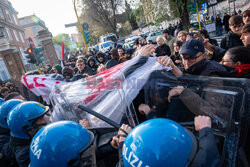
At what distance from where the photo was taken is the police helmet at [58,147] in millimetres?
1339

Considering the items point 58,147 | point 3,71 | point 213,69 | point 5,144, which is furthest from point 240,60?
point 3,71

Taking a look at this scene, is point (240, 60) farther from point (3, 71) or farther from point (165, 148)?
point (3, 71)

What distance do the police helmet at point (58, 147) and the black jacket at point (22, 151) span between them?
0.48m

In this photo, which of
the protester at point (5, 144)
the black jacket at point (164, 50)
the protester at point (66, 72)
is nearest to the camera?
the protester at point (5, 144)

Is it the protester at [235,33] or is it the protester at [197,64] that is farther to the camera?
the protester at [235,33]

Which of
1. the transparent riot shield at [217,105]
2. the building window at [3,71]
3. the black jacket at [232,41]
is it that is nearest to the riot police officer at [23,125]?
the transparent riot shield at [217,105]

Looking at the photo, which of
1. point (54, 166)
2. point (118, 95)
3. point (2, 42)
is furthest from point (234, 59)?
point (2, 42)

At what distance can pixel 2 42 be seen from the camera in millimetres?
18953

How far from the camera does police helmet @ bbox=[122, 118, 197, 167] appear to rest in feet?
3.29

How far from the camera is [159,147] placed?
1010 millimetres

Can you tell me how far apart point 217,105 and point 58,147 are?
4.30ft

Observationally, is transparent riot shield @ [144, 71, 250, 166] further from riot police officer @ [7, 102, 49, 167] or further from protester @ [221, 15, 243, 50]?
protester @ [221, 15, 243, 50]

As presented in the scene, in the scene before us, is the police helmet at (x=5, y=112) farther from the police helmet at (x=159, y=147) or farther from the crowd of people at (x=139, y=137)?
the police helmet at (x=159, y=147)

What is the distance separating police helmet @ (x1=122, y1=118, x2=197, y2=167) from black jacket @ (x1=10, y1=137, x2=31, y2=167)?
128cm
